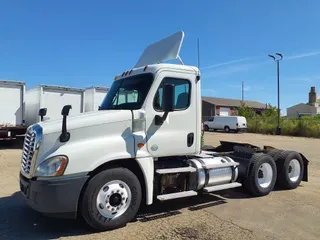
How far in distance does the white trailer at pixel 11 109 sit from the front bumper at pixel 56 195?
39.0 ft

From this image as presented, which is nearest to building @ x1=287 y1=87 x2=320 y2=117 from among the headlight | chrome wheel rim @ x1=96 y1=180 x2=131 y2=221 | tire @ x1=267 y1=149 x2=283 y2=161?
tire @ x1=267 y1=149 x2=283 y2=161

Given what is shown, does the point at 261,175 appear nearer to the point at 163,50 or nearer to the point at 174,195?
the point at 174,195

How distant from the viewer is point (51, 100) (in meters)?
16.1

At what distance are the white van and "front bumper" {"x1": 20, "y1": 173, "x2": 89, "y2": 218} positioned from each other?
35418 mm

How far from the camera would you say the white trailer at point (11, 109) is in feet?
49.4

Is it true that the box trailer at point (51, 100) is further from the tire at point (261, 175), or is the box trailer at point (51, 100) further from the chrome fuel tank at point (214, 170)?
the tire at point (261, 175)

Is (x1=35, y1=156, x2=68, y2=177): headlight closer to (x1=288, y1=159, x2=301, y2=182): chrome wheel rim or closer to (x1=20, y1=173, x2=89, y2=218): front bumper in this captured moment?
(x1=20, y1=173, x2=89, y2=218): front bumper

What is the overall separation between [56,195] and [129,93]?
225cm

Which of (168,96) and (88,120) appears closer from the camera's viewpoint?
(88,120)

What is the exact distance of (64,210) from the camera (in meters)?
4.51

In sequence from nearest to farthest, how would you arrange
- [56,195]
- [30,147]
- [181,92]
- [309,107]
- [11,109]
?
1. [56,195]
2. [30,147]
3. [181,92]
4. [11,109]
5. [309,107]

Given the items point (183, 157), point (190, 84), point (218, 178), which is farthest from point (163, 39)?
point (218, 178)

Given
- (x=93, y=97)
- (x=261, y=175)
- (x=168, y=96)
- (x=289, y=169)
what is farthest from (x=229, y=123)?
(x=168, y=96)

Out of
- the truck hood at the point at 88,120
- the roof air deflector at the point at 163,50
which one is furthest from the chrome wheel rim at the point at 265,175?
the truck hood at the point at 88,120
